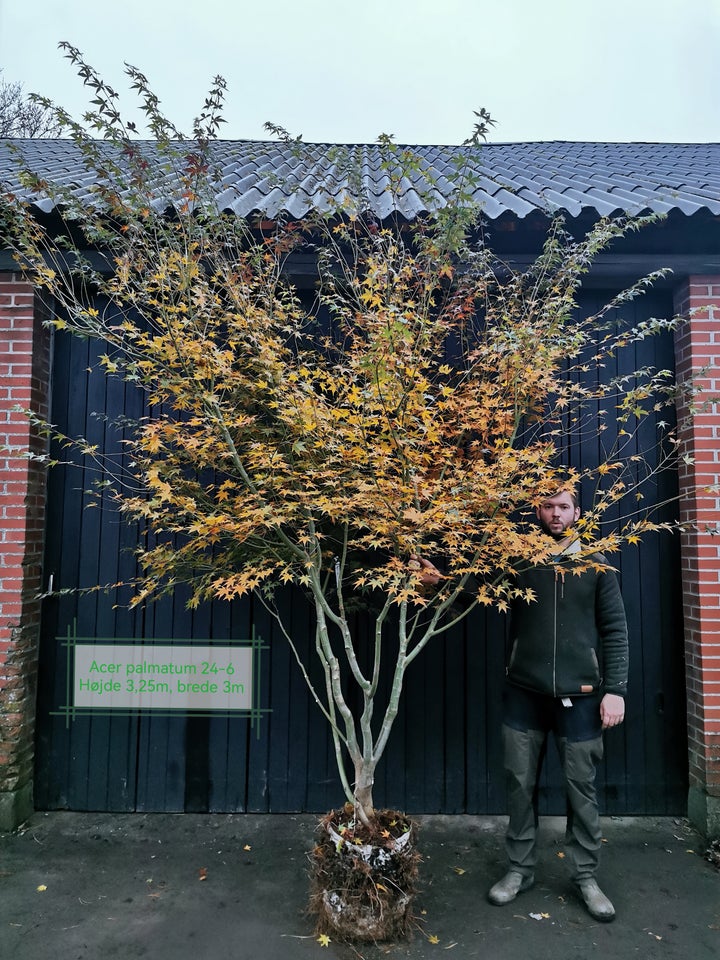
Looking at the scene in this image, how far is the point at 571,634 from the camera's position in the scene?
273 cm

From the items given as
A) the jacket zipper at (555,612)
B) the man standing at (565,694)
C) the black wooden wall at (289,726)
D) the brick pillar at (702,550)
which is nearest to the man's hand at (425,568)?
the man standing at (565,694)

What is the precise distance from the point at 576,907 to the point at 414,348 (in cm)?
271

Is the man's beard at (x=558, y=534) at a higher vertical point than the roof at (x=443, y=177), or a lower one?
lower

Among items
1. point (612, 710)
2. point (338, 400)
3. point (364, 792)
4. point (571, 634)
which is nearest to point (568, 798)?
point (612, 710)

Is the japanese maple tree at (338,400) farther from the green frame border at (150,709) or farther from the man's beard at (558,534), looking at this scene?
the green frame border at (150,709)

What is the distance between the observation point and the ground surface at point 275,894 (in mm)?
2361

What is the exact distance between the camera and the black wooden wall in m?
3.46

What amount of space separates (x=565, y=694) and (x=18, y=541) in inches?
125

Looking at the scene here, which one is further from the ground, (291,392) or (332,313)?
(332,313)

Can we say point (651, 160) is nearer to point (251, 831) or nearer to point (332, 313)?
point (332, 313)

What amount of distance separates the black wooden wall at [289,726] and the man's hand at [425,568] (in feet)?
3.21

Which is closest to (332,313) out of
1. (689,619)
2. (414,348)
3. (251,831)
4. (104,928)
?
(414,348)

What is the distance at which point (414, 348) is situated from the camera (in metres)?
2.66

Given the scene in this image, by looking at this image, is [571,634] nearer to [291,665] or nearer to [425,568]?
[425,568]
